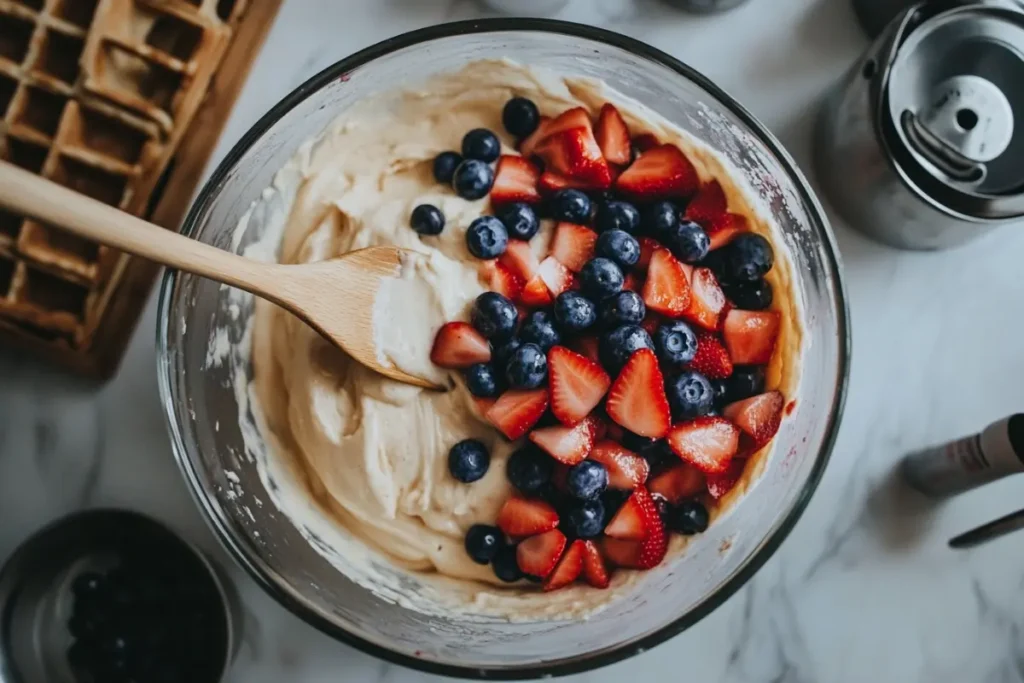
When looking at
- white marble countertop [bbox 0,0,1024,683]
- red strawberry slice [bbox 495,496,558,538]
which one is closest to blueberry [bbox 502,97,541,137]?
white marble countertop [bbox 0,0,1024,683]

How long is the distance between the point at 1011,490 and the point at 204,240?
144 cm

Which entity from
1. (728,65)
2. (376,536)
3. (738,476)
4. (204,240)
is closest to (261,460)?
(376,536)

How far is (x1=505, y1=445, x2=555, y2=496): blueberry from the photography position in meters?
1.48

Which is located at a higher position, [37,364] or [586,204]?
[586,204]

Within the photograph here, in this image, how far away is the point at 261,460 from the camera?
63.4 inches

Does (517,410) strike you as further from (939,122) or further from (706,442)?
(939,122)

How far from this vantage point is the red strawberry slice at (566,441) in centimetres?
146

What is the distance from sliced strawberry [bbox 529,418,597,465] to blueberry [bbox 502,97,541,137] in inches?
19.3

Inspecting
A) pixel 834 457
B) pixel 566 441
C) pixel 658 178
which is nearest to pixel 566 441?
pixel 566 441

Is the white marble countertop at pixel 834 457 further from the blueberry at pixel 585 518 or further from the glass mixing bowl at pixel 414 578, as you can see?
the blueberry at pixel 585 518

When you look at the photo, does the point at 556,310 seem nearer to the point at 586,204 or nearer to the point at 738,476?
the point at 586,204

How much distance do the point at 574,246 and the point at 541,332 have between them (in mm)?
155

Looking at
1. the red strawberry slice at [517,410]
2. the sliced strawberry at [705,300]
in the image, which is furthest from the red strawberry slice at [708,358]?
the red strawberry slice at [517,410]

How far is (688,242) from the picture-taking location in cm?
152
